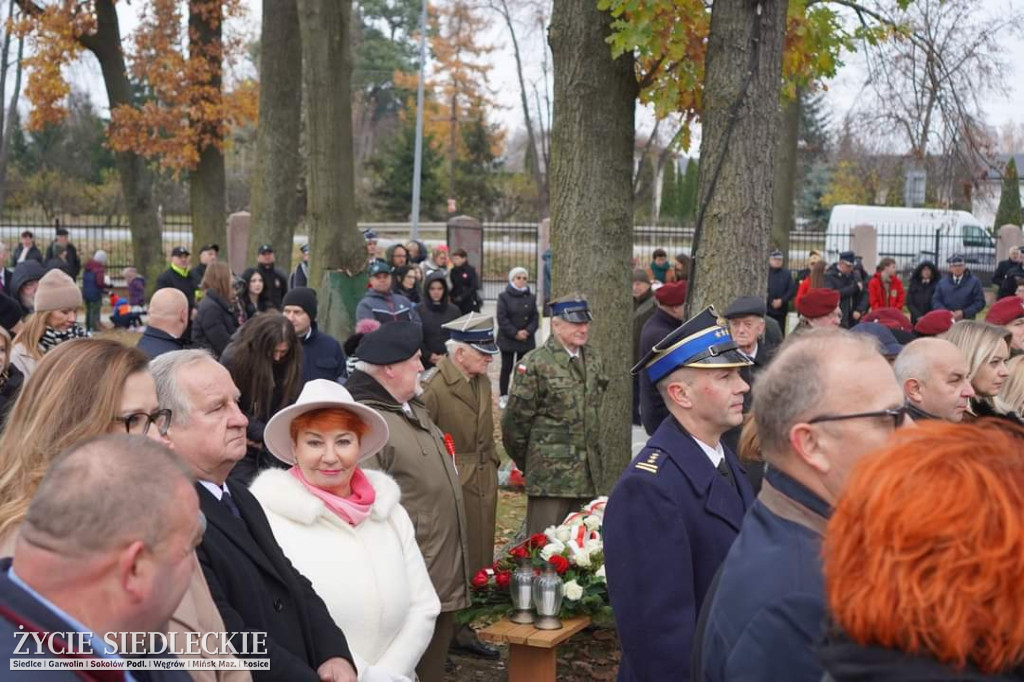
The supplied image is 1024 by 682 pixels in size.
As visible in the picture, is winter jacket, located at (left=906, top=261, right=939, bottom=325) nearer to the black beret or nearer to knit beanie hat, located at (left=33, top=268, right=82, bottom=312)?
knit beanie hat, located at (left=33, top=268, right=82, bottom=312)

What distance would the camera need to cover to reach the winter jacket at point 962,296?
18484 millimetres

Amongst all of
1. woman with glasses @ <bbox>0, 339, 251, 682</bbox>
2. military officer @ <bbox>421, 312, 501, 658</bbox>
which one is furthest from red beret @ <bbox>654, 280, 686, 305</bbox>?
woman with glasses @ <bbox>0, 339, 251, 682</bbox>

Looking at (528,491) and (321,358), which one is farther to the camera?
(321,358)

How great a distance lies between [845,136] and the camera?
61.2 feet

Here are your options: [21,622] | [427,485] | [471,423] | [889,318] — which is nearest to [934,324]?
[889,318]

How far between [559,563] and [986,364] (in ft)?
7.90

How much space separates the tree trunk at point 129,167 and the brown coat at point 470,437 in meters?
19.5

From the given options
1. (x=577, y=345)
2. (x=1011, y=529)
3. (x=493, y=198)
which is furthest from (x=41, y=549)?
(x=493, y=198)

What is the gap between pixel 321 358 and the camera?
341 inches

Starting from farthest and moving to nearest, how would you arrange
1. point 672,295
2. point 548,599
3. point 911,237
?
point 911,237
point 672,295
point 548,599

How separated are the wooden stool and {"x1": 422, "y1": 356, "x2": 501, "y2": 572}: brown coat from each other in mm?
1124

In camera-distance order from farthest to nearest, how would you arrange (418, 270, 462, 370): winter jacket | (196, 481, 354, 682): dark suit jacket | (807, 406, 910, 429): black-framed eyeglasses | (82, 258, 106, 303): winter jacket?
1. (82, 258, 106, 303): winter jacket
2. (418, 270, 462, 370): winter jacket
3. (196, 481, 354, 682): dark suit jacket
4. (807, 406, 910, 429): black-framed eyeglasses

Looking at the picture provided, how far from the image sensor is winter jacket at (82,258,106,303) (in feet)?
71.9

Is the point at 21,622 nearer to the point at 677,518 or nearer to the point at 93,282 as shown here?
the point at 677,518
